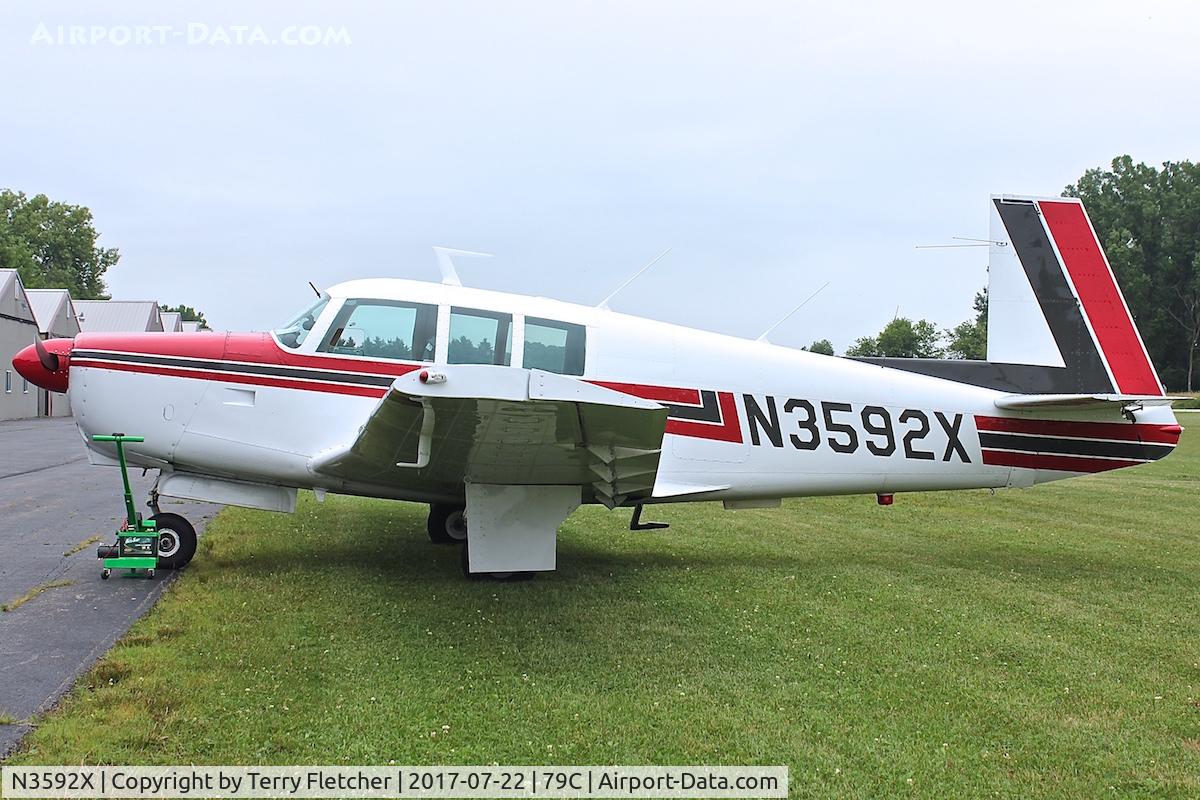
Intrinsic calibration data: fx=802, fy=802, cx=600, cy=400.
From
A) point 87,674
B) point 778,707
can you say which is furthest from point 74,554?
point 778,707

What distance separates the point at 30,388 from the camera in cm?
3809

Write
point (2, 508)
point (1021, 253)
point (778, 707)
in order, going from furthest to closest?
point (2, 508), point (1021, 253), point (778, 707)

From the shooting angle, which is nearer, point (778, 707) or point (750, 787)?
point (750, 787)

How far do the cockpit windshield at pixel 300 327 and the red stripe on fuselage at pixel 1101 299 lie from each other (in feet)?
21.3

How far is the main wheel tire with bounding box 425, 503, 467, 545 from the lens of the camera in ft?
25.5

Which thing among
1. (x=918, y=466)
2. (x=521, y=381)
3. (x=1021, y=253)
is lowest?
(x=918, y=466)

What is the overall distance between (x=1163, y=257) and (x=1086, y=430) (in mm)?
68157

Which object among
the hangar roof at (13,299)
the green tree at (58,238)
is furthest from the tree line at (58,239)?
the hangar roof at (13,299)

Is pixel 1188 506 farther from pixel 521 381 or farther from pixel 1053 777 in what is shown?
pixel 521 381

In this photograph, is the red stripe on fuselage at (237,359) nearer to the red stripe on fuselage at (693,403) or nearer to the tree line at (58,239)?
the red stripe on fuselage at (693,403)

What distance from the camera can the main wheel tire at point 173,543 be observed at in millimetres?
6289

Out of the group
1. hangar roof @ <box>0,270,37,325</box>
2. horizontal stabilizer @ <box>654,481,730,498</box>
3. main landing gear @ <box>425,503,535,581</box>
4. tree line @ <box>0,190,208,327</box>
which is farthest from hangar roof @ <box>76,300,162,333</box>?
horizontal stabilizer @ <box>654,481,730,498</box>

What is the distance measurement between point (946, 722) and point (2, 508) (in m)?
10.2

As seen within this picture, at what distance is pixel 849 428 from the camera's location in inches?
269
